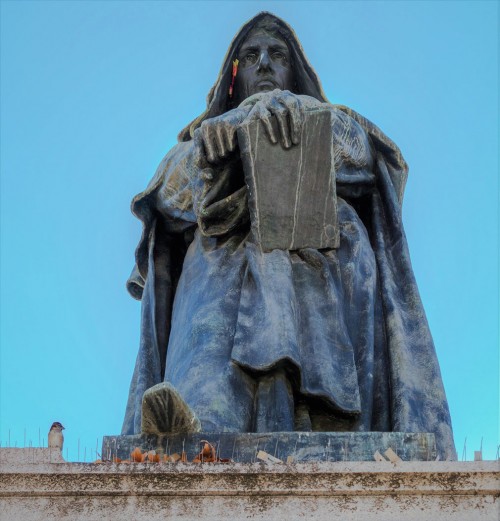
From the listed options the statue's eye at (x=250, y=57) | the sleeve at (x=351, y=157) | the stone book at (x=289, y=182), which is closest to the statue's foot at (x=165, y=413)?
the stone book at (x=289, y=182)

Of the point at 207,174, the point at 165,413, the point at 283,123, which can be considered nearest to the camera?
the point at 165,413

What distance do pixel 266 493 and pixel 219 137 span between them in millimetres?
4275

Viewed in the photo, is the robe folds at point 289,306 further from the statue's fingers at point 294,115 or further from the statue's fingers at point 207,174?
the statue's fingers at point 294,115

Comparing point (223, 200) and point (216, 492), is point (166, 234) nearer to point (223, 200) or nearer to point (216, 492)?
point (223, 200)

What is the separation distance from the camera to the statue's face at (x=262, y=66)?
537 inches

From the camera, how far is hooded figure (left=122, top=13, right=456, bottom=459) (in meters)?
10.8

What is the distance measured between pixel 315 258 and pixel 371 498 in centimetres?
399

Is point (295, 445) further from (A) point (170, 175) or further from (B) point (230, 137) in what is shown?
(A) point (170, 175)

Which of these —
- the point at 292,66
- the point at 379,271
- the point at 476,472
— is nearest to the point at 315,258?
the point at 379,271

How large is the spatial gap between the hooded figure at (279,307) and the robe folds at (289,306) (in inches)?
0.4

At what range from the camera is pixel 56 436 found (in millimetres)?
8586

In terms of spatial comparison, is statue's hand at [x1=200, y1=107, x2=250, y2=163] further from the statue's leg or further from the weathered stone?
the weathered stone

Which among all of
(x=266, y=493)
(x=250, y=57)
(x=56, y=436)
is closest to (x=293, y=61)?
(x=250, y=57)

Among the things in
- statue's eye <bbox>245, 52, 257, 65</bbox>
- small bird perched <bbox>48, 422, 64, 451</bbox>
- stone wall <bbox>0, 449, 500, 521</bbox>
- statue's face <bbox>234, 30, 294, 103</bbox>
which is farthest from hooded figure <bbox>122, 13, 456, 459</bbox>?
stone wall <bbox>0, 449, 500, 521</bbox>
